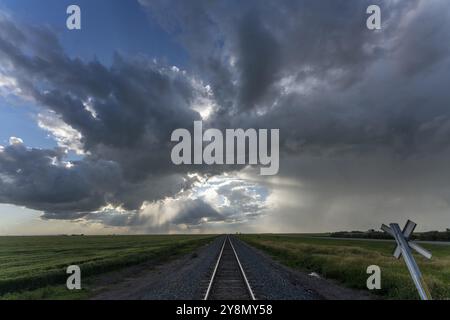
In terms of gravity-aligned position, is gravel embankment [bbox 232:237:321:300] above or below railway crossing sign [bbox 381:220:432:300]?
below

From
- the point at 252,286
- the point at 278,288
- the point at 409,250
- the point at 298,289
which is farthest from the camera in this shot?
the point at 252,286

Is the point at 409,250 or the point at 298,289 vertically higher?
the point at 409,250

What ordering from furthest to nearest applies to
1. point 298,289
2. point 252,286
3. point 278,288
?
point 252,286 < point 278,288 < point 298,289

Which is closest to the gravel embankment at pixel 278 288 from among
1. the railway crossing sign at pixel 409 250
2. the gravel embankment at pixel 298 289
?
the gravel embankment at pixel 298 289

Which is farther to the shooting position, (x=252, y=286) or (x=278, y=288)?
(x=252, y=286)

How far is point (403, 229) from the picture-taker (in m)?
8.95

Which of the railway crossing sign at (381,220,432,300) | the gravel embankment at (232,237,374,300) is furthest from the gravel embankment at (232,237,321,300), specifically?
the railway crossing sign at (381,220,432,300)

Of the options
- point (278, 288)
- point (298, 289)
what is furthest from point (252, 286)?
point (298, 289)

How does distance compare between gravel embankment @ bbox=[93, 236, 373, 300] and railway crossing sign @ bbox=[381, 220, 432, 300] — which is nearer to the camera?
railway crossing sign @ bbox=[381, 220, 432, 300]

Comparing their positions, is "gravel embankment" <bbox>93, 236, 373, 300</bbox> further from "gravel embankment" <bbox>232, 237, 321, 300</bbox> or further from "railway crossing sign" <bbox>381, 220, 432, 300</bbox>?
"railway crossing sign" <bbox>381, 220, 432, 300</bbox>

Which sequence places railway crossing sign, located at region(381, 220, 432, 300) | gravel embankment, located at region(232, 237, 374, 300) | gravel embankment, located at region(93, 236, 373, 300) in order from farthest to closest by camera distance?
1. gravel embankment, located at region(93, 236, 373, 300)
2. gravel embankment, located at region(232, 237, 374, 300)
3. railway crossing sign, located at region(381, 220, 432, 300)

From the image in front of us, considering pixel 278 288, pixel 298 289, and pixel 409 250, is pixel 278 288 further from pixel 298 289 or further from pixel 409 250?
pixel 409 250
